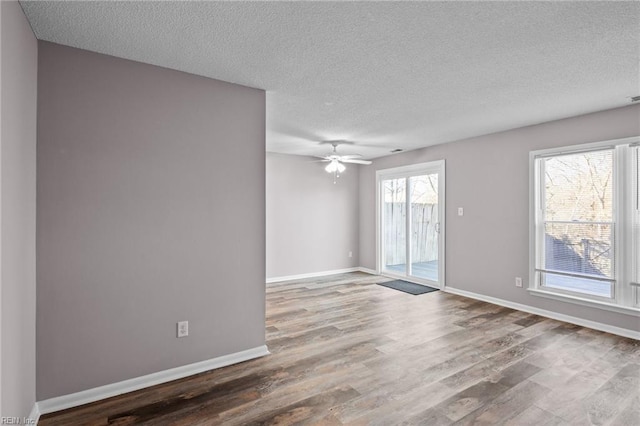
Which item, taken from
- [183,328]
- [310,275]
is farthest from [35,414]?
[310,275]

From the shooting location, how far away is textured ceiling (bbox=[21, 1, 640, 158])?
1.85 m

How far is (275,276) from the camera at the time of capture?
6094 millimetres

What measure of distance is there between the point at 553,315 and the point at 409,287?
2.07 metres

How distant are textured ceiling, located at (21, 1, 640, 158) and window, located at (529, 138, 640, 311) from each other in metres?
0.61

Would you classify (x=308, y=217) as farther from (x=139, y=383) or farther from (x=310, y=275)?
(x=139, y=383)

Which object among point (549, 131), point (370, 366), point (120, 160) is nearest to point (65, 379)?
point (120, 160)

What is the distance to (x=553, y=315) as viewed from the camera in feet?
13.2

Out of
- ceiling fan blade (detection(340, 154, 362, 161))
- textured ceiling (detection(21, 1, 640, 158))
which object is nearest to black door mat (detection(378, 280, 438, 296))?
ceiling fan blade (detection(340, 154, 362, 161))

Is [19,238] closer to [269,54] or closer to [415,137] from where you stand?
[269,54]

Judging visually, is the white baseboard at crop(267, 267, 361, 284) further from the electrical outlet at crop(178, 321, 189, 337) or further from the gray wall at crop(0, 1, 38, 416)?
the gray wall at crop(0, 1, 38, 416)

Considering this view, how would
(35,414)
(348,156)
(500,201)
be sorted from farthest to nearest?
(348,156), (500,201), (35,414)

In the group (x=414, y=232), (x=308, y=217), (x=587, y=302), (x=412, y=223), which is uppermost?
(x=308, y=217)

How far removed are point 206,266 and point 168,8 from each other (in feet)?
6.11

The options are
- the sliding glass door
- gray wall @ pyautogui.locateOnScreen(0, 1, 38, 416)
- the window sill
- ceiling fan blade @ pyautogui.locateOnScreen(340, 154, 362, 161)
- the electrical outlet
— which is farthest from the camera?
the sliding glass door
